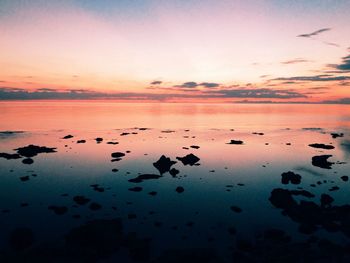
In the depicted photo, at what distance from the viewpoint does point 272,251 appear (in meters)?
24.9

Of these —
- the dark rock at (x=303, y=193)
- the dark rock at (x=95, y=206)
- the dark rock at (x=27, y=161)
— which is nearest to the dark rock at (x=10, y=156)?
the dark rock at (x=27, y=161)

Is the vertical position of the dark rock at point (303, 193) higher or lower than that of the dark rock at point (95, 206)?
lower

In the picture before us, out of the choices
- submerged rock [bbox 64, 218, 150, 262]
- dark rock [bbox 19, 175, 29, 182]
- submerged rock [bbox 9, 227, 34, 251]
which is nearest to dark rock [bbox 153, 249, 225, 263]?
submerged rock [bbox 64, 218, 150, 262]

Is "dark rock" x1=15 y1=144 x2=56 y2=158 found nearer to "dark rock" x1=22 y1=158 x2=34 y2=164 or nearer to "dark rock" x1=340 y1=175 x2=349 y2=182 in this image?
"dark rock" x1=22 y1=158 x2=34 y2=164

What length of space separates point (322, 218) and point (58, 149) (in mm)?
63750

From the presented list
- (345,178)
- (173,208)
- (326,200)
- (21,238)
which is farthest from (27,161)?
(345,178)

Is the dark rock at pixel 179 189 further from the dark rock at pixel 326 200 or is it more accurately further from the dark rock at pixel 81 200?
the dark rock at pixel 326 200

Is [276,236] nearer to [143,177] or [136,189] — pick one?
[136,189]

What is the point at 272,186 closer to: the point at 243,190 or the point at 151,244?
the point at 243,190

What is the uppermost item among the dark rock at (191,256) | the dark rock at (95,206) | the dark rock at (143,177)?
the dark rock at (191,256)

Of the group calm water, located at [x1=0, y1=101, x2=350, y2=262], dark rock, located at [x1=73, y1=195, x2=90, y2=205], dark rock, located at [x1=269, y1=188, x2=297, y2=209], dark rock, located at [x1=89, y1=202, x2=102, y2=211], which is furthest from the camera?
dark rock, located at [x1=73, y1=195, x2=90, y2=205]

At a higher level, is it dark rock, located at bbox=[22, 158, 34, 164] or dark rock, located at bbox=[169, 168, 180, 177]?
dark rock, located at bbox=[169, 168, 180, 177]

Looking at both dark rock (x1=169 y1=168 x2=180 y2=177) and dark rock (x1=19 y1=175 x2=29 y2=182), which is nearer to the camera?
dark rock (x1=19 y1=175 x2=29 y2=182)

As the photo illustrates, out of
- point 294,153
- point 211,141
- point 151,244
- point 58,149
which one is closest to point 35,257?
point 151,244
